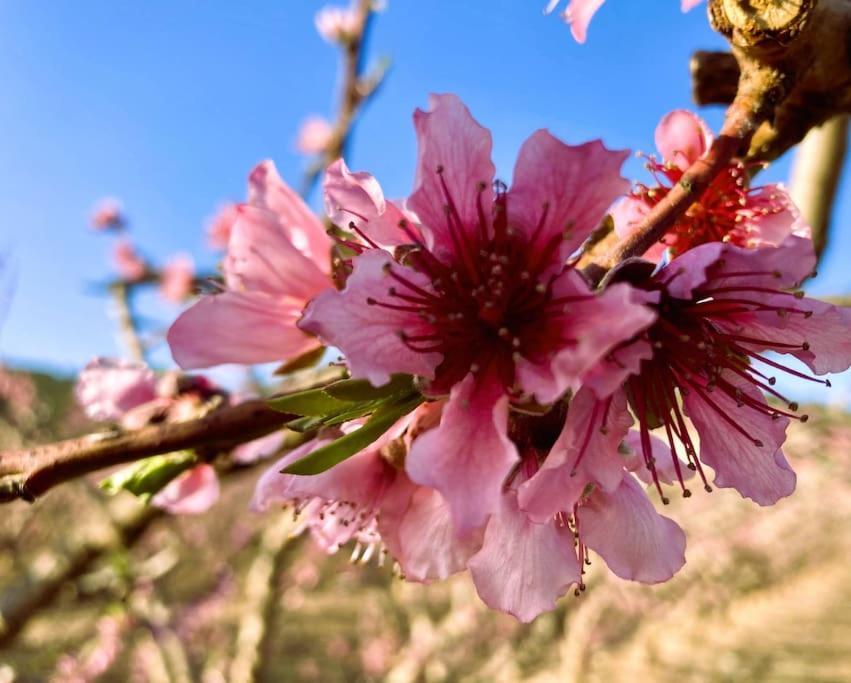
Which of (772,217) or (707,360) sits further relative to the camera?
(772,217)

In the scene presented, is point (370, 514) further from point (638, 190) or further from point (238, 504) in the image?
point (238, 504)

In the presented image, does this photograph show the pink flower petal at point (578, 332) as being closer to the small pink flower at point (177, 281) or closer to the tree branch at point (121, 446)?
the tree branch at point (121, 446)

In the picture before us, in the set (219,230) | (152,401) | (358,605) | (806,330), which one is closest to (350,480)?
(806,330)

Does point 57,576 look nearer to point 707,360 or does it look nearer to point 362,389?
point 362,389

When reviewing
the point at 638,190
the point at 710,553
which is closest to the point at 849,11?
the point at 638,190

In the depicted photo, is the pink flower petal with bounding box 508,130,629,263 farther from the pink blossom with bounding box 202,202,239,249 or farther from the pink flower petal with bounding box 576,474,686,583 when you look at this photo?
the pink blossom with bounding box 202,202,239,249

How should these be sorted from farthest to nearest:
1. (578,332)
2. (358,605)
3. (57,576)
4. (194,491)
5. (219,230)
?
(358,605), (219,230), (57,576), (194,491), (578,332)

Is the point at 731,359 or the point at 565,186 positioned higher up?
the point at 565,186

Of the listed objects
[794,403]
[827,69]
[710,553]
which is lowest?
[710,553]
